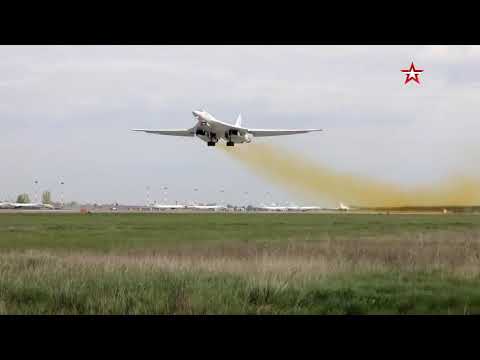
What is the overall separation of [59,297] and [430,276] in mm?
11706

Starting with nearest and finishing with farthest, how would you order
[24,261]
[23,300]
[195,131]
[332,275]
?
[23,300], [332,275], [24,261], [195,131]

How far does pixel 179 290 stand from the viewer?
47.5 feet

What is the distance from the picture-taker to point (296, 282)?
15969 millimetres
